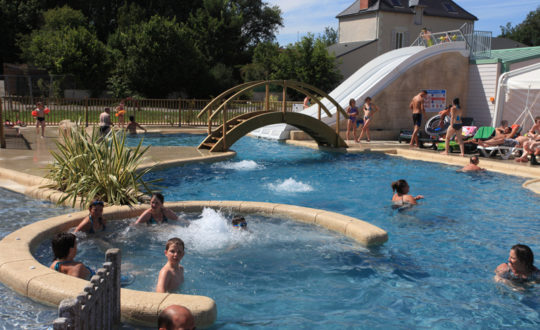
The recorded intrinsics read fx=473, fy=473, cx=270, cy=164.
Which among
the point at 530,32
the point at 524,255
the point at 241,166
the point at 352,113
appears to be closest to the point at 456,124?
the point at 352,113

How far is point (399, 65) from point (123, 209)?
14.9 m

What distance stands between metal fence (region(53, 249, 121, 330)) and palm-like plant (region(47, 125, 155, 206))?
435cm

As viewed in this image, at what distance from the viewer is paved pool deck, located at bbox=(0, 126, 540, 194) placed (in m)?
10.7

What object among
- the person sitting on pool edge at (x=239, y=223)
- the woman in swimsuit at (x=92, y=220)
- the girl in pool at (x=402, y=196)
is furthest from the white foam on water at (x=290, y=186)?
the woman in swimsuit at (x=92, y=220)

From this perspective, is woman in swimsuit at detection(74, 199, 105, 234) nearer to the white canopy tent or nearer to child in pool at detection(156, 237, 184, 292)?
child in pool at detection(156, 237, 184, 292)

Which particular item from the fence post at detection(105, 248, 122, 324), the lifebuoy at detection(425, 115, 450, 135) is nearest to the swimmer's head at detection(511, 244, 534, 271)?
the fence post at detection(105, 248, 122, 324)

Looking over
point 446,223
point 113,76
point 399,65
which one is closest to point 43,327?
point 446,223

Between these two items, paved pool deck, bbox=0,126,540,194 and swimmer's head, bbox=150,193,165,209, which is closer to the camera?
swimmer's head, bbox=150,193,165,209

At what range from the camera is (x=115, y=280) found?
3.76 meters

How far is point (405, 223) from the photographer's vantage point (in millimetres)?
8102

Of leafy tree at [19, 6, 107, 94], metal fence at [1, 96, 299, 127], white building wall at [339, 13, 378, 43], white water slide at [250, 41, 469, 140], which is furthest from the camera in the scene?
white building wall at [339, 13, 378, 43]

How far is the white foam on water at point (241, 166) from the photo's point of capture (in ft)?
41.8

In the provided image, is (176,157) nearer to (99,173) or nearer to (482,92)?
(99,173)

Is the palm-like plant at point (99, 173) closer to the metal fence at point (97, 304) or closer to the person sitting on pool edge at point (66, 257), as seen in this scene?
the person sitting on pool edge at point (66, 257)
